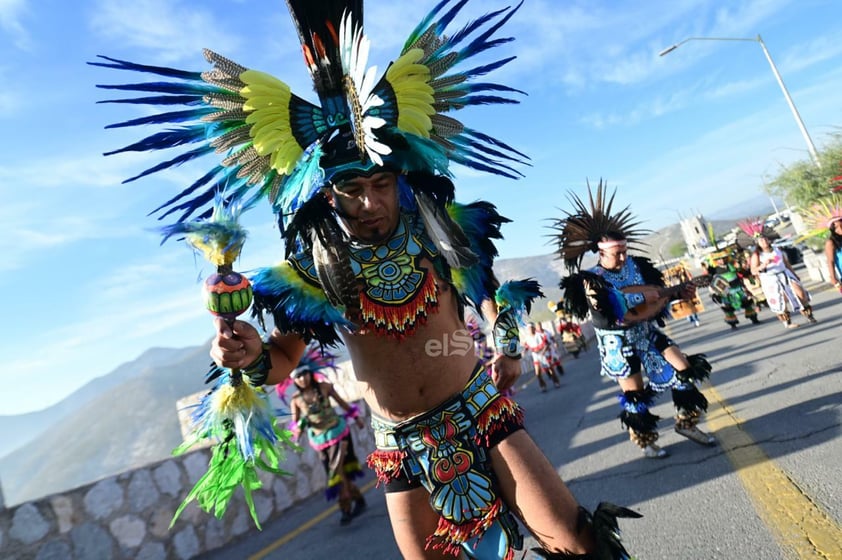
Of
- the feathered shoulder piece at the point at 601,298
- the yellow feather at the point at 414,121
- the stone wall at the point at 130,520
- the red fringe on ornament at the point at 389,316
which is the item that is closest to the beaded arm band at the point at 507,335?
the red fringe on ornament at the point at 389,316

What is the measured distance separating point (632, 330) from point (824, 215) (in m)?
4.27

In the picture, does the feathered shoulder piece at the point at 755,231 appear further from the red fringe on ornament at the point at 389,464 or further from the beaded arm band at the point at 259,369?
the beaded arm band at the point at 259,369

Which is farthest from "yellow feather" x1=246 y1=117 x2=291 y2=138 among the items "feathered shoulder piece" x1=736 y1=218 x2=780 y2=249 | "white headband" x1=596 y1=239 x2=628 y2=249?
"feathered shoulder piece" x1=736 y1=218 x2=780 y2=249

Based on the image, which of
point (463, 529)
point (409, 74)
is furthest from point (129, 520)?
point (409, 74)

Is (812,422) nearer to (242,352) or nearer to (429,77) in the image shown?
(429,77)

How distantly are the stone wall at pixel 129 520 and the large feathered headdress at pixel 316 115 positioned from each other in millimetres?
3974

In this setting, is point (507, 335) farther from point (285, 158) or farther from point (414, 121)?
point (285, 158)

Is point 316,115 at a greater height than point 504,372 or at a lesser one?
greater

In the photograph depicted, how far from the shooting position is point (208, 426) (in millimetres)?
2119

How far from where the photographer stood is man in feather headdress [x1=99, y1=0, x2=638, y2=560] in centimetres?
202

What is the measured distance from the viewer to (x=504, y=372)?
7.64 feet

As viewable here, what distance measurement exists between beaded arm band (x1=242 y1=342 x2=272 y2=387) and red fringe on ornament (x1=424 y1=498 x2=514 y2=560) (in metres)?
0.88

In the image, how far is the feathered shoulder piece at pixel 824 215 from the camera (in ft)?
21.8

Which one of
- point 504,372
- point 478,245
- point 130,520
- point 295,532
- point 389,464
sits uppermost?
point 478,245
